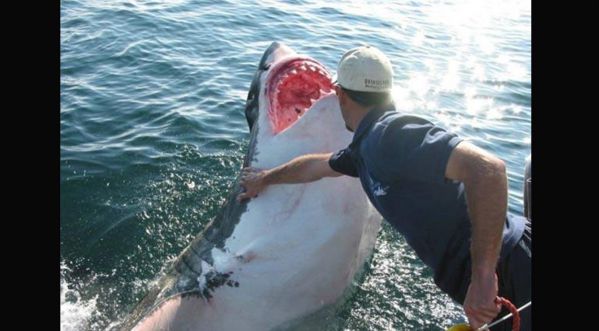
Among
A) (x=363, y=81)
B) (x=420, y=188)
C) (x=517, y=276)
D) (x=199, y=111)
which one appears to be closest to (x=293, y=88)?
(x=363, y=81)

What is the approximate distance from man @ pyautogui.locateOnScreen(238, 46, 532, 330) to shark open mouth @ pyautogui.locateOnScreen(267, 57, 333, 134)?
0.50 meters

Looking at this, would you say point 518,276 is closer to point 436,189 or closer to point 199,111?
point 436,189

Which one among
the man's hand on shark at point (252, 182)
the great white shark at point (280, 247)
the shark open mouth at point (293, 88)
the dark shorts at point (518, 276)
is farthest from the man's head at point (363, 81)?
the dark shorts at point (518, 276)

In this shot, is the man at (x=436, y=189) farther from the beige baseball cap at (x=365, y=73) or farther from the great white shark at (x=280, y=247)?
the great white shark at (x=280, y=247)

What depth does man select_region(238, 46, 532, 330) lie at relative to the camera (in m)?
2.40

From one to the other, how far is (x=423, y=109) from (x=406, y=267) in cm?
409

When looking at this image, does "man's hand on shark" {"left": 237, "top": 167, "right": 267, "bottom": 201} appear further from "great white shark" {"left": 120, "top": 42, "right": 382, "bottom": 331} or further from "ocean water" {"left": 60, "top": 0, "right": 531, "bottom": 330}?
"ocean water" {"left": 60, "top": 0, "right": 531, "bottom": 330}

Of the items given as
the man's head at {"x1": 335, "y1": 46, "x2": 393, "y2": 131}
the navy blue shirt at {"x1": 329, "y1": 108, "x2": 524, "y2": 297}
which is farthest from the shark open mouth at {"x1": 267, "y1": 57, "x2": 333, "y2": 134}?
the navy blue shirt at {"x1": 329, "y1": 108, "x2": 524, "y2": 297}

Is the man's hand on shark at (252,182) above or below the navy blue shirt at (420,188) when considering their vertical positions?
below

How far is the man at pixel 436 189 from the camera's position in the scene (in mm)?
2400

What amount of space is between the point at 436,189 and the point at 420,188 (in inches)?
2.9

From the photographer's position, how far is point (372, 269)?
4926 millimetres
